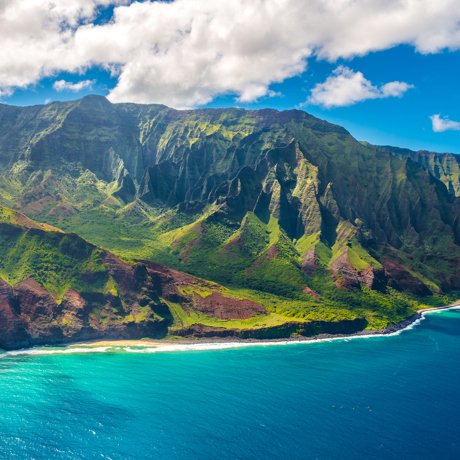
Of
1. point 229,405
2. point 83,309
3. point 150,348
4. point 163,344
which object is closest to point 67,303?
point 83,309

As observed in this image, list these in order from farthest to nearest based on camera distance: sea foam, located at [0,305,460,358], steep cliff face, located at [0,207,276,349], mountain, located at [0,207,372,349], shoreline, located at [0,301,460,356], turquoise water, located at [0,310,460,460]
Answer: mountain, located at [0,207,372,349]
steep cliff face, located at [0,207,276,349]
shoreline, located at [0,301,460,356]
sea foam, located at [0,305,460,358]
turquoise water, located at [0,310,460,460]

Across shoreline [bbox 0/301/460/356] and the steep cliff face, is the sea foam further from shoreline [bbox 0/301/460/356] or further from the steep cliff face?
the steep cliff face

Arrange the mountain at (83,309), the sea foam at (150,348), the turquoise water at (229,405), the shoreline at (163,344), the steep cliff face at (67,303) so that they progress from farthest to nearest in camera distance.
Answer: the mountain at (83,309) < the steep cliff face at (67,303) < the shoreline at (163,344) < the sea foam at (150,348) < the turquoise water at (229,405)

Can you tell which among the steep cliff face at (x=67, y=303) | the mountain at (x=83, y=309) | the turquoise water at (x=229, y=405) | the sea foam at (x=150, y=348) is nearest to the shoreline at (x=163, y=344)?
the sea foam at (x=150, y=348)

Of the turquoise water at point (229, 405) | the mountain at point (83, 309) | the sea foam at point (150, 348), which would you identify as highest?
the mountain at point (83, 309)

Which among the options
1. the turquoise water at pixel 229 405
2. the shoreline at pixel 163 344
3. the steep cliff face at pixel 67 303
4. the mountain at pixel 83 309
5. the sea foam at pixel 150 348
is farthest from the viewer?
the mountain at pixel 83 309

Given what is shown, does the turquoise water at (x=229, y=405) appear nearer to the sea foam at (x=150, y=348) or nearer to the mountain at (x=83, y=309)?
the sea foam at (x=150, y=348)

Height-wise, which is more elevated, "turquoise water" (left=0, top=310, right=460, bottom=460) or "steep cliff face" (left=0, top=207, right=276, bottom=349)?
"steep cliff face" (left=0, top=207, right=276, bottom=349)

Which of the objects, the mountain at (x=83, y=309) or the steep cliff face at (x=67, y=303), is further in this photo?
the mountain at (x=83, y=309)

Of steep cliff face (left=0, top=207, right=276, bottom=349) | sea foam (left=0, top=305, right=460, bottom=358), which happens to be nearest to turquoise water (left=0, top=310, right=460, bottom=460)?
sea foam (left=0, top=305, right=460, bottom=358)

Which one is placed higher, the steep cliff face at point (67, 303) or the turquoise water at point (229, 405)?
the steep cliff face at point (67, 303)
